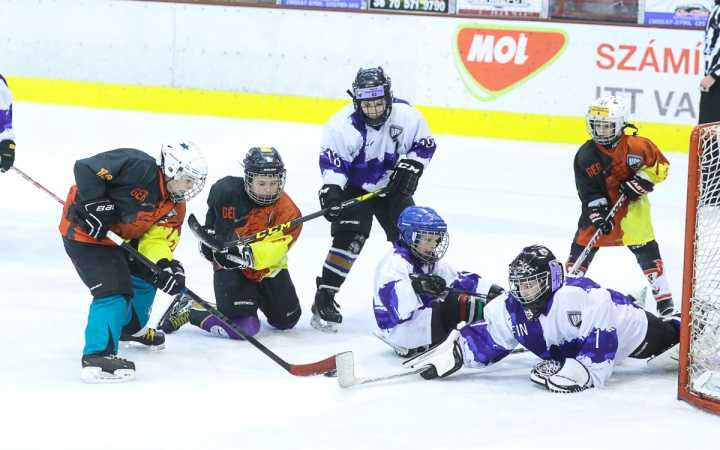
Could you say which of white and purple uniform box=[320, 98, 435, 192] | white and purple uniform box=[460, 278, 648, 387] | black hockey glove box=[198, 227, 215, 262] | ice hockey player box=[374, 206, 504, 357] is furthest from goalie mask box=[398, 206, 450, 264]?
black hockey glove box=[198, 227, 215, 262]

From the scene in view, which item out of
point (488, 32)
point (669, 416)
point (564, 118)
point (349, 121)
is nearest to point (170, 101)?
point (488, 32)

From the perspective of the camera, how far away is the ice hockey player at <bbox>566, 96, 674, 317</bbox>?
4105 mm

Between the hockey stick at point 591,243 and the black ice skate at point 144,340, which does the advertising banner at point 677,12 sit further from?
the black ice skate at point 144,340

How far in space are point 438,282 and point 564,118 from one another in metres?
5.50

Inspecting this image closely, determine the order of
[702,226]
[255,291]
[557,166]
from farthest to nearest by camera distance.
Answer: [557,166] < [255,291] < [702,226]

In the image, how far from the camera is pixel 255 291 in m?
3.85

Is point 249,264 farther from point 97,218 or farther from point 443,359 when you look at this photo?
point 443,359

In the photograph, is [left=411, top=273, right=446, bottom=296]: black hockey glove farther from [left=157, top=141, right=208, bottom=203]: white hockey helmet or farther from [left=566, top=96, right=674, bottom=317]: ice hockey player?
[left=566, top=96, right=674, bottom=317]: ice hockey player

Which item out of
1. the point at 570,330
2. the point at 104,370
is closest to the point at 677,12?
the point at 570,330

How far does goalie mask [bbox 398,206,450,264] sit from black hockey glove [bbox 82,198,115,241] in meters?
1.02

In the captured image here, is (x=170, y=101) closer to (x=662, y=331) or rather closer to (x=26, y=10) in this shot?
(x=26, y=10)

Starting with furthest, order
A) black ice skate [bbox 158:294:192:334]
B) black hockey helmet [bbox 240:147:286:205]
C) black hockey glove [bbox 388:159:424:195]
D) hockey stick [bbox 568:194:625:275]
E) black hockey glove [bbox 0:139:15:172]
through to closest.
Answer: black hockey glove [bbox 0:139:15:172]
hockey stick [bbox 568:194:625:275]
black hockey glove [bbox 388:159:424:195]
black ice skate [bbox 158:294:192:334]
black hockey helmet [bbox 240:147:286:205]

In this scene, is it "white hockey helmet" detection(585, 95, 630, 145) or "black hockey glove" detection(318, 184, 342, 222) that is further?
"white hockey helmet" detection(585, 95, 630, 145)

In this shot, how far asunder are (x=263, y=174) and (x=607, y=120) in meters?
1.50
